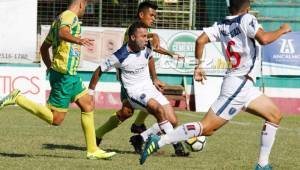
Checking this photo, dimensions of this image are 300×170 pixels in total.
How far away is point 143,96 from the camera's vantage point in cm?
1156

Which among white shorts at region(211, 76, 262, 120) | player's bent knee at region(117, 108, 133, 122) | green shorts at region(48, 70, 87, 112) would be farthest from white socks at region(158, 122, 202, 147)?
player's bent knee at region(117, 108, 133, 122)

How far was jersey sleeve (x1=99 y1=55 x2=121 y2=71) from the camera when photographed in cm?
1148

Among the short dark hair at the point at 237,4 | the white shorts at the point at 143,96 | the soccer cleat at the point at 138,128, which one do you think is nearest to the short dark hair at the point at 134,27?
the white shorts at the point at 143,96

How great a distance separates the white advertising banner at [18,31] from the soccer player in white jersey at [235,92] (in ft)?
45.1

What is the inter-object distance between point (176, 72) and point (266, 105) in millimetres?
14029

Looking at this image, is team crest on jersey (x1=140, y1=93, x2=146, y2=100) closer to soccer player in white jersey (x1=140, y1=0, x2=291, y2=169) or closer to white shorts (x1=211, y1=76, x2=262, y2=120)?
soccer player in white jersey (x1=140, y1=0, x2=291, y2=169)

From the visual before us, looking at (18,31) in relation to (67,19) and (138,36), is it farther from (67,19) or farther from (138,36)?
(67,19)

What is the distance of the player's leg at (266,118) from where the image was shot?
9.54 m

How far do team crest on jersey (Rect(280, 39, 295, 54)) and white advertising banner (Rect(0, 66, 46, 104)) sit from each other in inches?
247

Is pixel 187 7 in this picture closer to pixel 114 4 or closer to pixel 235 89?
pixel 114 4

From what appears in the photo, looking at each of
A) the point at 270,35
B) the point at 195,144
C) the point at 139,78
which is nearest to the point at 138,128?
the point at 139,78

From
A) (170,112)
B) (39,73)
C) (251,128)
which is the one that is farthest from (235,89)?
(39,73)

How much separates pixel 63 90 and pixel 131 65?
131 centimetres

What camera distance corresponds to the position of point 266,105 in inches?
376
